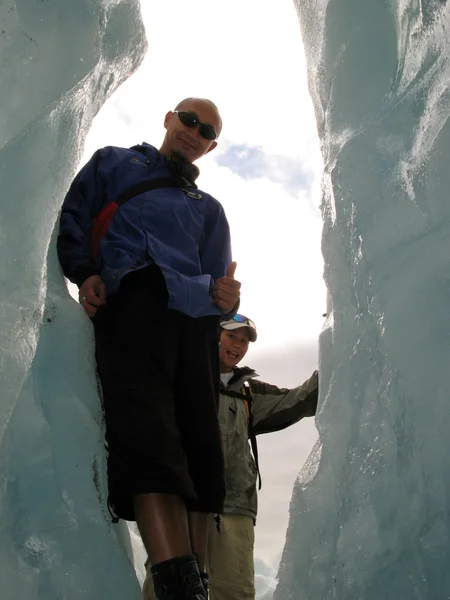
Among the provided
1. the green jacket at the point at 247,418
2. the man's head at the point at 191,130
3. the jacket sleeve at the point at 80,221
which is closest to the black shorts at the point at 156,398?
the jacket sleeve at the point at 80,221

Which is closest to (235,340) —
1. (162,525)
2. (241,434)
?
(241,434)

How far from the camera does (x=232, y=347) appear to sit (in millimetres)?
3201

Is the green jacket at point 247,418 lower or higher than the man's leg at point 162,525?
higher

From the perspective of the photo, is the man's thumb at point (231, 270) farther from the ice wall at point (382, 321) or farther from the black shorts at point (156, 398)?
the ice wall at point (382, 321)

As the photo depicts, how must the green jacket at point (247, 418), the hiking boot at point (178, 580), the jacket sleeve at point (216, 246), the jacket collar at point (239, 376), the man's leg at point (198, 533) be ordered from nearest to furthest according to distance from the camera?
the hiking boot at point (178, 580) < the man's leg at point (198, 533) < the jacket sleeve at point (216, 246) < the green jacket at point (247, 418) < the jacket collar at point (239, 376)

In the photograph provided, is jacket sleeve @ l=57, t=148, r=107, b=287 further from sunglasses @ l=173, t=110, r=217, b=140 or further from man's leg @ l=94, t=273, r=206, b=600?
sunglasses @ l=173, t=110, r=217, b=140

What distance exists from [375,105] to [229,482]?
5.13ft

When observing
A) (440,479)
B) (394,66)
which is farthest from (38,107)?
(440,479)

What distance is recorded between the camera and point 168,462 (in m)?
1.57

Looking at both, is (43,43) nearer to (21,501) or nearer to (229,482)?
(21,501)

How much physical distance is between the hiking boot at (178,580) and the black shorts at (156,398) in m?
0.16

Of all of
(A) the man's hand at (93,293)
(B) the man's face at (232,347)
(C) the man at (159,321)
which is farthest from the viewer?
(B) the man's face at (232,347)

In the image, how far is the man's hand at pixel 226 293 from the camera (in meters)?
1.88

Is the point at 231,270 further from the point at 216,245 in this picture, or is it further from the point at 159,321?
the point at 159,321
